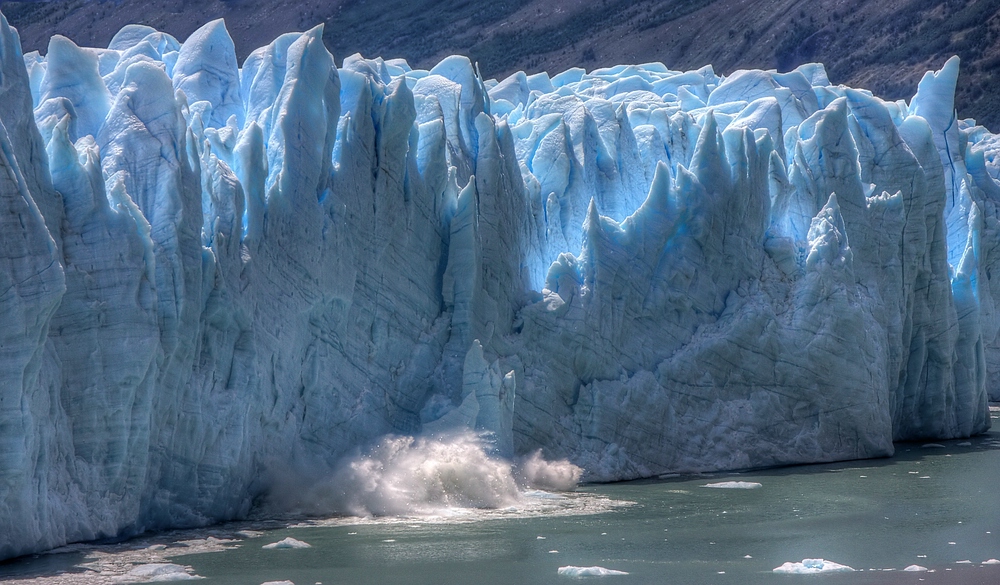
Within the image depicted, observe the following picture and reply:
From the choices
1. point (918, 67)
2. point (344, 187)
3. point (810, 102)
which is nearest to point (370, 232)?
point (344, 187)

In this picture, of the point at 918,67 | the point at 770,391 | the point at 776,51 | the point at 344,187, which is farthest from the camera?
the point at 776,51

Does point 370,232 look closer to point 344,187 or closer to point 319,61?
point 344,187

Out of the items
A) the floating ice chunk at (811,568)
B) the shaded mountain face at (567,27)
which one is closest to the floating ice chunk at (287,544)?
the floating ice chunk at (811,568)

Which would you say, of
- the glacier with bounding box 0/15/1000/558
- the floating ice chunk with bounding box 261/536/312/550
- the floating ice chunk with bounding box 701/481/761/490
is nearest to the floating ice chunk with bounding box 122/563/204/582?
the glacier with bounding box 0/15/1000/558

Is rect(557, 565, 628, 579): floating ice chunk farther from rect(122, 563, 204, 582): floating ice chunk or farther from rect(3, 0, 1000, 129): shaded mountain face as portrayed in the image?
rect(3, 0, 1000, 129): shaded mountain face

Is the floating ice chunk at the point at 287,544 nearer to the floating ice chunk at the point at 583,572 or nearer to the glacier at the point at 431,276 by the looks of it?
the glacier at the point at 431,276

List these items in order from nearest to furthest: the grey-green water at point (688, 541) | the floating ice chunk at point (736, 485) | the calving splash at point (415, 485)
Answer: the grey-green water at point (688, 541) → the calving splash at point (415, 485) → the floating ice chunk at point (736, 485)
